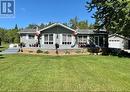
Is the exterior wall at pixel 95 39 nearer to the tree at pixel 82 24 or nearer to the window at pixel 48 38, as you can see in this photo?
the window at pixel 48 38

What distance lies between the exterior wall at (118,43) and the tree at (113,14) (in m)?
22.3

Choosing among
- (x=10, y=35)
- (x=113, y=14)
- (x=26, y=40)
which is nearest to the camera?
(x=113, y=14)

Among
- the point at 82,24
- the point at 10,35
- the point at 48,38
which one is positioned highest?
the point at 82,24

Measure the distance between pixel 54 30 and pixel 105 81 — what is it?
31836 millimetres

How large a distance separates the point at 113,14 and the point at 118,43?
27008 millimetres

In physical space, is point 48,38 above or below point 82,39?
above

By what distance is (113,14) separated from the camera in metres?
37.5

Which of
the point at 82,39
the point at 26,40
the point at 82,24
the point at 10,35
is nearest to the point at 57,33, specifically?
the point at 82,39

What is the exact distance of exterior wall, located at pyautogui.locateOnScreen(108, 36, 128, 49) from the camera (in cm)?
6309

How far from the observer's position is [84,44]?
157ft

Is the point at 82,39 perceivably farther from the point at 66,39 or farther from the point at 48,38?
the point at 48,38

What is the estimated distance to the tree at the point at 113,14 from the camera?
34.4 meters

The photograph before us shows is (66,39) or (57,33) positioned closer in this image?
(57,33)

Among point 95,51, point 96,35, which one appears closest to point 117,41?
point 96,35
